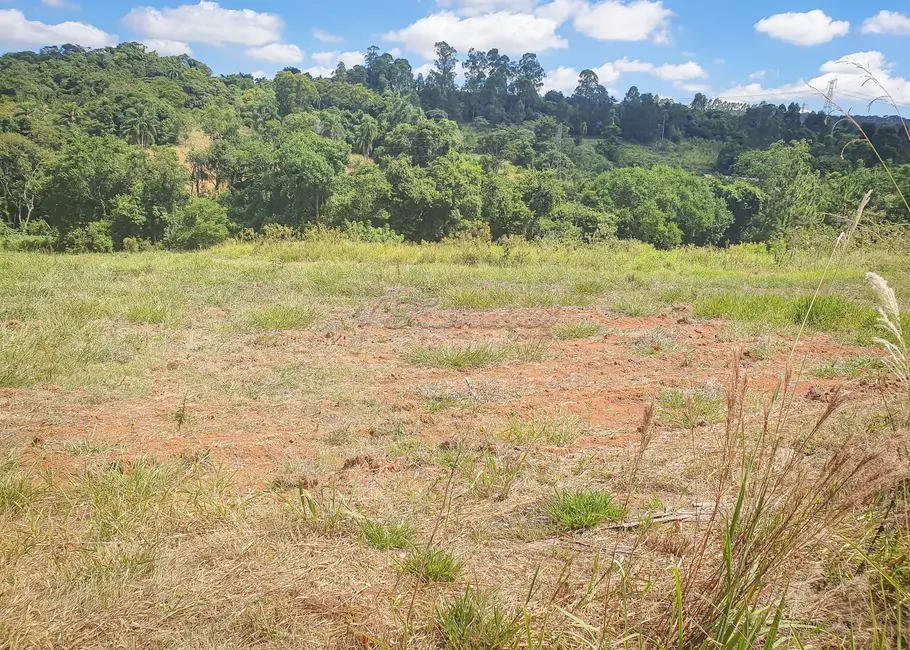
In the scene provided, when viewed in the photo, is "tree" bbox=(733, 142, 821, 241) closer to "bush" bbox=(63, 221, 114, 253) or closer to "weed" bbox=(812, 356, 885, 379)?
"weed" bbox=(812, 356, 885, 379)

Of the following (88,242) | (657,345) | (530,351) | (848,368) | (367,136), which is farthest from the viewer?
(367,136)

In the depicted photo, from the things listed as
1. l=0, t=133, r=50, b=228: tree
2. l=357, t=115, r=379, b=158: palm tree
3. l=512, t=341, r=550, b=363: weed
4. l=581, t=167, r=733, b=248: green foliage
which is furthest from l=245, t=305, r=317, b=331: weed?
l=357, t=115, r=379, b=158: palm tree

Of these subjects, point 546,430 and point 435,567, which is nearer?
point 435,567

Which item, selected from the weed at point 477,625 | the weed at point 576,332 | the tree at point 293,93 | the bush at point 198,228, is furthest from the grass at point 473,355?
the tree at point 293,93

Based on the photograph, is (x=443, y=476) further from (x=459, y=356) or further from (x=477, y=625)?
(x=459, y=356)

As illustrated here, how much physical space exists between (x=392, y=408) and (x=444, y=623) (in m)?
2.15

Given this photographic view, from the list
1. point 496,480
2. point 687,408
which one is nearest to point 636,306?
point 687,408

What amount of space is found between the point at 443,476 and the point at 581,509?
653 millimetres

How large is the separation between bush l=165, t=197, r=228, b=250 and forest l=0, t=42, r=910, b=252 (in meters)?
0.10

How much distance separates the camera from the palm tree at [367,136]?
67.9m

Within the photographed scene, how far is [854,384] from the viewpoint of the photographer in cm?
396

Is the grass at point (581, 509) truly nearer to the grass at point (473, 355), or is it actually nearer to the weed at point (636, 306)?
the grass at point (473, 355)

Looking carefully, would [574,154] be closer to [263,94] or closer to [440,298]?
[263,94]

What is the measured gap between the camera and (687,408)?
358cm
